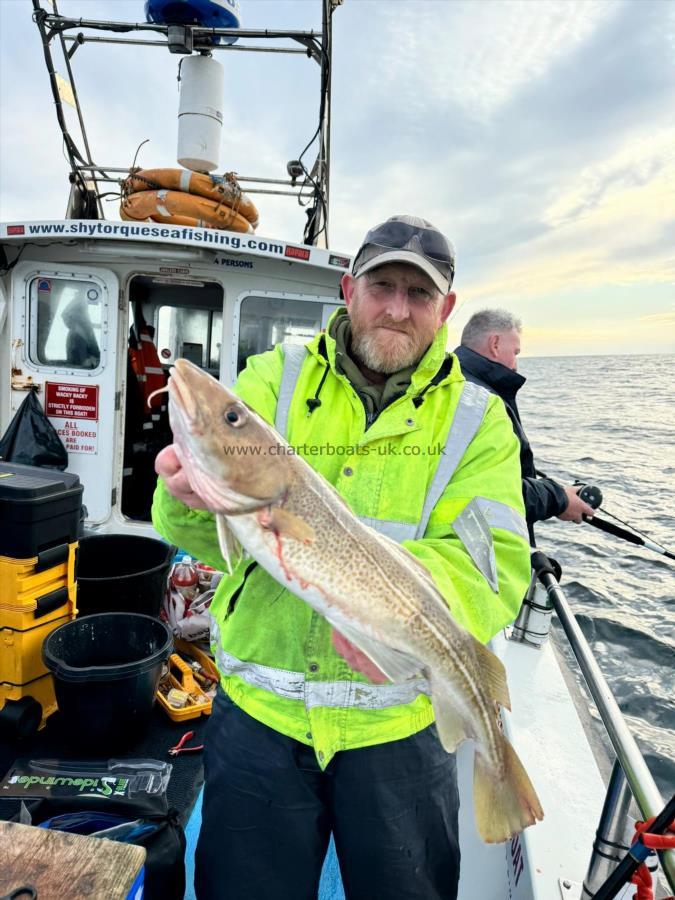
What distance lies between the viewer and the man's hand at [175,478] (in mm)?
1703

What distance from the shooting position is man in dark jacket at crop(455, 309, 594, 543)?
435 centimetres

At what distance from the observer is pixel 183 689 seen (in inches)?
167

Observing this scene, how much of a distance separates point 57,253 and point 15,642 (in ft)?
15.6

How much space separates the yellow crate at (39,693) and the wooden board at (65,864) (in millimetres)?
2203

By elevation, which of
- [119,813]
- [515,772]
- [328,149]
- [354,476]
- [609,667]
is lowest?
[609,667]

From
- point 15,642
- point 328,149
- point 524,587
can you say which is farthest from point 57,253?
point 524,587

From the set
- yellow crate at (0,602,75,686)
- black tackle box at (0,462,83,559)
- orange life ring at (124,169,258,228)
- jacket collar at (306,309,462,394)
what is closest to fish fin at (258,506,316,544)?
jacket collar at (306,309,462,394)

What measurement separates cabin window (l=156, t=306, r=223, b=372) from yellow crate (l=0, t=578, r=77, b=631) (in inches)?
279

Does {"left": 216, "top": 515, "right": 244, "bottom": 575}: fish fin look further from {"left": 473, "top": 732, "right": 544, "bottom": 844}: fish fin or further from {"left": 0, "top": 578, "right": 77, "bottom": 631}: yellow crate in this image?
{"left": 0, "top": 578, "right": 77, "bottom": 631}: yellow crate

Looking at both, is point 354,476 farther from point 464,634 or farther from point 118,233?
point 118,233

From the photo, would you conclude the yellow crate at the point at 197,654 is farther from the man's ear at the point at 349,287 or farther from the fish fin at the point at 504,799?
the man's ear at the point at 349,287

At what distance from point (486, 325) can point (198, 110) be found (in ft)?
14.0

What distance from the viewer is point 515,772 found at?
174 cm

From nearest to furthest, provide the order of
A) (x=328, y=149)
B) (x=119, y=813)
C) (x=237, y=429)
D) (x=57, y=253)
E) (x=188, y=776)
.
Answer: (x=237, y=429)
(x=119, y=813)
(x=188, y=776)
(x=57, y=253)
(x=328, y=149)
